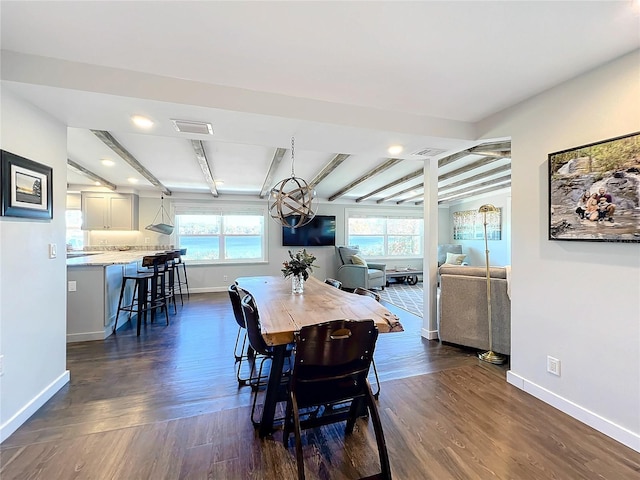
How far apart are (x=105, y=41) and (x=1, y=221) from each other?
1.26 metres

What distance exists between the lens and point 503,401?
224 centimetres

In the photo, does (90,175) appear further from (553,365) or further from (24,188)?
(553,365)

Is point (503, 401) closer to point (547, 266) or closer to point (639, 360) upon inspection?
point (639, 360)

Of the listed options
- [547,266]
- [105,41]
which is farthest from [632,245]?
[105,41]

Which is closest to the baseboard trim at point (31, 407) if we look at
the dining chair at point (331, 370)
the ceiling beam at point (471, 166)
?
the dining chair at point (331, 370)

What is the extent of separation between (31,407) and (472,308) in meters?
3.95

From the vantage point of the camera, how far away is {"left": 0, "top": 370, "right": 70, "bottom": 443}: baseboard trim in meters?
1.80

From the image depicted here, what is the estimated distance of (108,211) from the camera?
5898 mm

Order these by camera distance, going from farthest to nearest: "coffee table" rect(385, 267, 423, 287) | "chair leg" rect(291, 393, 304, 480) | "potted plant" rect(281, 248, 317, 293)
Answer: "coffee table" rect(385, 267, 423, 287) < "potted plant" rect(281, 248, 317, 293) < "chair leg" rect(291, 393, 304, 480)

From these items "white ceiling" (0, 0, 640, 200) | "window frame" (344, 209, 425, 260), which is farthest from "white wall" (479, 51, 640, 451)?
"window frame" (344, 209, 425, 260)

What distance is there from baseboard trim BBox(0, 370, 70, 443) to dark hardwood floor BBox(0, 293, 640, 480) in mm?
47

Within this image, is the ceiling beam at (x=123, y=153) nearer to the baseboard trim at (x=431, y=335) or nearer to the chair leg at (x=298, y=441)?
the chair leg at (x=298, y=441)

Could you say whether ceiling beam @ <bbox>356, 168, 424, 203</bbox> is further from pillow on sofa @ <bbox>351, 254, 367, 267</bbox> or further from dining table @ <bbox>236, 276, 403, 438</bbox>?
dining table @ <bbox>236, 276, 403, 438</bbox>

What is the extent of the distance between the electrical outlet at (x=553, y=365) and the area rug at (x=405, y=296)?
2.41 metres
